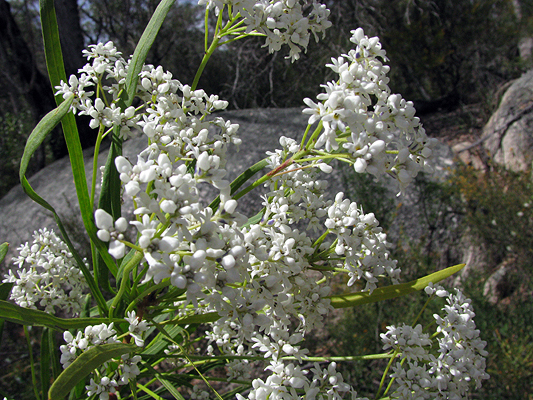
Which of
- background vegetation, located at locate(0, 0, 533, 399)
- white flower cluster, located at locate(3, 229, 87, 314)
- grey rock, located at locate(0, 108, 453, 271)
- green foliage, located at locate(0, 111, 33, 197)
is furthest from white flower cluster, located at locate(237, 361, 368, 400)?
green foliage, located at locate(0, 111, 33, 197)

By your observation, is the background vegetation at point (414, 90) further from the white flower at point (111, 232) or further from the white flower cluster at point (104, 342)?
the white flower at point (111, 232)

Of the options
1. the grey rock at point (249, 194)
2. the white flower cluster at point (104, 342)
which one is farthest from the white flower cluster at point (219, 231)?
the grey rock at point (249, 194)

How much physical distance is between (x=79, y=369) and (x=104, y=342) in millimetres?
124

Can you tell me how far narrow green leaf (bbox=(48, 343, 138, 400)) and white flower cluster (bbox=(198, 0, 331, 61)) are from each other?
22.5 inches

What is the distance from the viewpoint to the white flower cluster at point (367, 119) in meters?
0.49

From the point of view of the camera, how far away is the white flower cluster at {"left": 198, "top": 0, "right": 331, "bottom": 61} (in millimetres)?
625

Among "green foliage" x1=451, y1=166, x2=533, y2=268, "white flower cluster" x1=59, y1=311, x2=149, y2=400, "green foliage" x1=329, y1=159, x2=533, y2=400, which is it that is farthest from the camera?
"green foliage" x1=451, y1=166, x2=533, y2=268

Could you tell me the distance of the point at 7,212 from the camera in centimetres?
313

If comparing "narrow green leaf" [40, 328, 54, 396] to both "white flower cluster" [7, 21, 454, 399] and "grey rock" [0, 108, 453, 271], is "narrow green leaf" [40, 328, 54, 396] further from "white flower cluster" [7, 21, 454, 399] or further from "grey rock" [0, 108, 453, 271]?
"grey rock" [0, 108, 453, 271]

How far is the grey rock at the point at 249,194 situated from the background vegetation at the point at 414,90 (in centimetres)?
10

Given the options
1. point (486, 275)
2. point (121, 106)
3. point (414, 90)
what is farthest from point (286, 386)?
point (414, 90)

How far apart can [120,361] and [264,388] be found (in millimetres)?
290

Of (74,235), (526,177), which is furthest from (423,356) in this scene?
(526,177)

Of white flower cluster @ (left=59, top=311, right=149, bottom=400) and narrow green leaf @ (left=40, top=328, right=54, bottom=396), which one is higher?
white flower cluster @ (left=59, top=311, right=149, bottom=400)
